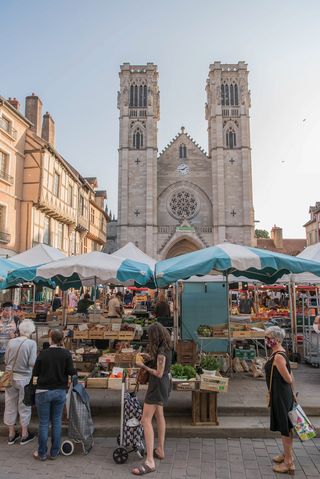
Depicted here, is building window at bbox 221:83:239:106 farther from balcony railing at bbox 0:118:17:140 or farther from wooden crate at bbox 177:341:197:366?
wooden crate at bbox 177:341:197:366

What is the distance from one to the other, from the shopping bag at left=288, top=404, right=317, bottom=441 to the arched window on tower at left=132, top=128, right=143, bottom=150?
39.9 meters

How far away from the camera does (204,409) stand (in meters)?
5.55

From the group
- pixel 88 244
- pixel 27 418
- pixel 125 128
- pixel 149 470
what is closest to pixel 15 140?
pixel 88 244

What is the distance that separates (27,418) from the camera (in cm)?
512

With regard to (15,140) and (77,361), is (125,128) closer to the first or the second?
(15,140)

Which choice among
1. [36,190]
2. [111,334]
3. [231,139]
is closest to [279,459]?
[111,334]

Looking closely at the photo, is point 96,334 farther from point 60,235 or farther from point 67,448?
point 60,235

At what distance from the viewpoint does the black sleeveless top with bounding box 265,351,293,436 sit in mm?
4188

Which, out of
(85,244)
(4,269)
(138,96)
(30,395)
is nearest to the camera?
(30,395)

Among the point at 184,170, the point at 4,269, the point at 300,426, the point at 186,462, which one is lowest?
the point at 186,462

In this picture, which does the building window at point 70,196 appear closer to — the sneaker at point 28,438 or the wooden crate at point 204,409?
→ the sneaker at point 28,438

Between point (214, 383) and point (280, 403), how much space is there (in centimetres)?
132

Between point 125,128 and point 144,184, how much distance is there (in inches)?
274

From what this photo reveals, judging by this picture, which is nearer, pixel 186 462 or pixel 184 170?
pixel 186 462
